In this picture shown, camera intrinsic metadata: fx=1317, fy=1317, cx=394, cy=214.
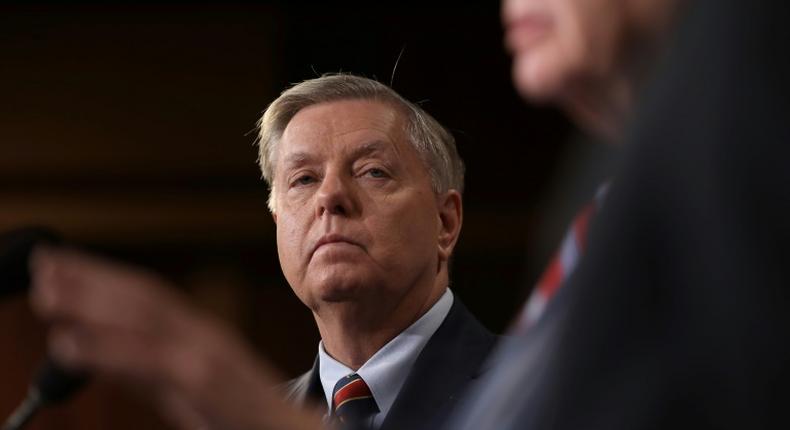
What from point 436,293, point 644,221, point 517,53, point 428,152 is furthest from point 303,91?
point 644,221

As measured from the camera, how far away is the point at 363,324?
251cm

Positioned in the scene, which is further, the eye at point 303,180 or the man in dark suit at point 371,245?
the eye at point 303,180

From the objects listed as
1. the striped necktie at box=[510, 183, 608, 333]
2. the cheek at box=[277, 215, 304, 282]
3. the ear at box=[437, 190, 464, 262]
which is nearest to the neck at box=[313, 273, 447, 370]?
the cheek at box=[277, 215, 304, 282]

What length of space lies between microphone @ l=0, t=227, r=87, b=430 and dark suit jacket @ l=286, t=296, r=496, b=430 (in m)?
1.00

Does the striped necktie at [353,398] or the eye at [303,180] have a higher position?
the eye at [303,180]

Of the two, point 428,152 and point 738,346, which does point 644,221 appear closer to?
point 738,346

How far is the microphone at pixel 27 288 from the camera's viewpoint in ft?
4.12

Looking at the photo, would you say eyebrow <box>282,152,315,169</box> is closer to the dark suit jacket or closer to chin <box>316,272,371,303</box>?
chin <box>316,272,371,303</box>

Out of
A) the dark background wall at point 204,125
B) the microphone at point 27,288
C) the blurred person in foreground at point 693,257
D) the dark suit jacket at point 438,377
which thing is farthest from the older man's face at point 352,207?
the dark background wall at point 204,125

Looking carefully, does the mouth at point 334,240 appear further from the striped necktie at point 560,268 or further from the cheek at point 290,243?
the striped necktie at point 560,268

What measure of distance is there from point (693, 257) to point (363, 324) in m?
1.86

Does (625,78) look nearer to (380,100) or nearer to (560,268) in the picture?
(560,268)

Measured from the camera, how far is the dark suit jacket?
2.31 metres

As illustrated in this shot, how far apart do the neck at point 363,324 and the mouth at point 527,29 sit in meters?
1.59
